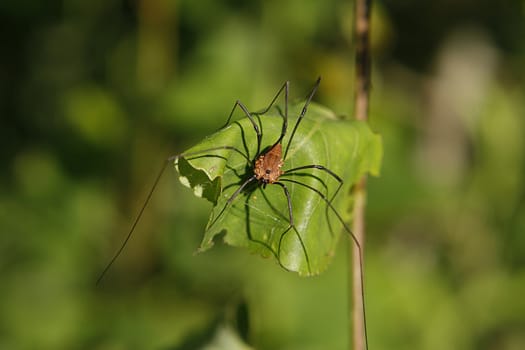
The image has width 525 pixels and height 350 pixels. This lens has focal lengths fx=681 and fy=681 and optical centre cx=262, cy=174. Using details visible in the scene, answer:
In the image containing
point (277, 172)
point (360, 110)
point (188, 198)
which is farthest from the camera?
point (188, 198)

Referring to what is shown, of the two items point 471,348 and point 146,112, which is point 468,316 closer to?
point 471,348

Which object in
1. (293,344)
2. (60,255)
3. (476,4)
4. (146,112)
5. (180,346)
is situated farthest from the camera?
(476,4)

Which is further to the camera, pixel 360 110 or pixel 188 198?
pixel 188 198

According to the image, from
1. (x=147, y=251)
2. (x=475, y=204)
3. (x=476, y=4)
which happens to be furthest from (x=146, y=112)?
(x=476, y=4)

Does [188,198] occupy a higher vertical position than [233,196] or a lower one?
lower

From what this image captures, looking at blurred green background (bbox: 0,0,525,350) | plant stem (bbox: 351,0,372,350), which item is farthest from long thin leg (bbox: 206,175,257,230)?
blurred green background (bbox: 0,0,525,350)

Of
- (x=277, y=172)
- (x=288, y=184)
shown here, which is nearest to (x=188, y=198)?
(x=277, y=172)

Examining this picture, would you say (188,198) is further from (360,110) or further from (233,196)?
(360,110)

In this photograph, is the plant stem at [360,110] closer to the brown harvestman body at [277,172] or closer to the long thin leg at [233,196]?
the brown harvestman body at [277,172]
